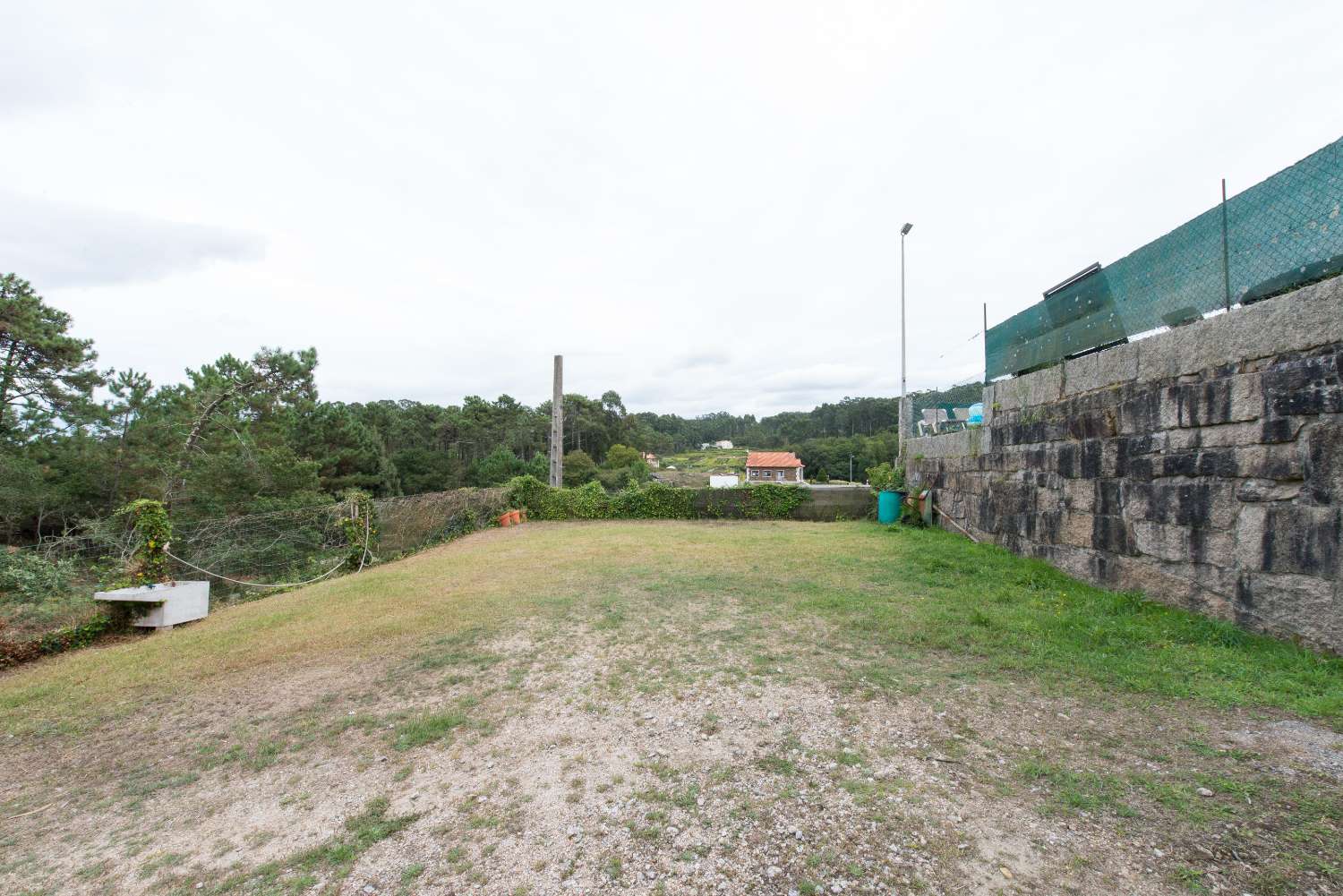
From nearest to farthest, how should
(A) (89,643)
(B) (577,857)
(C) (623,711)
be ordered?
(B) (577,857), (C) (623,711), (A) (89,643)

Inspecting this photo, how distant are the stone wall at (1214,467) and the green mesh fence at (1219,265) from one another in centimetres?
23

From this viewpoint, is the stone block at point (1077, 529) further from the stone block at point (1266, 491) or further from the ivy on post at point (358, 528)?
the ivy on post at point (358, 528)

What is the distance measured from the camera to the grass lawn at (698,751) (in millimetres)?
1838

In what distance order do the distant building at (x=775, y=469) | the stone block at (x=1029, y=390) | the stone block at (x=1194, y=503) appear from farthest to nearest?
the distant building at (x=775, y=469) → the stone block at (x=1029, y=390) → the stone block at (x=1194, y=503)

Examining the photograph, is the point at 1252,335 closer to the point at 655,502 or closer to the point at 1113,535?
the point at 1113,535

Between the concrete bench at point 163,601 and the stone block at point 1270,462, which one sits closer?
the stone block at point 1270,462

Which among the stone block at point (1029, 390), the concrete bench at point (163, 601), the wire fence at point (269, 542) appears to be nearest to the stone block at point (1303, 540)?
the stone block at point (1029, 390)

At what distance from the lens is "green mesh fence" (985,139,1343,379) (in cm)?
341

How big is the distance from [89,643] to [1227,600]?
34.8ft

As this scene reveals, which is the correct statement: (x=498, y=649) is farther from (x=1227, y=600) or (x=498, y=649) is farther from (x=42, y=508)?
A: (x=42, y=508)

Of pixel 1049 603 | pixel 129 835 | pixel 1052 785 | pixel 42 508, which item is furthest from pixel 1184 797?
pixel 42 508

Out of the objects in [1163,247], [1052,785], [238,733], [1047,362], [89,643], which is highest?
[1163,247]

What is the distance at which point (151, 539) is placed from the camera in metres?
6.50

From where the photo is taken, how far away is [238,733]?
306 cm
